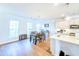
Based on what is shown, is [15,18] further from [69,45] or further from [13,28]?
[69,45]

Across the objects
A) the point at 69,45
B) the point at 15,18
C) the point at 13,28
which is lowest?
the point at 69,45

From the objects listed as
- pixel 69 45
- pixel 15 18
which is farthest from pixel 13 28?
pixel 69 45

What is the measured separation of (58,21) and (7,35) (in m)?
1.37

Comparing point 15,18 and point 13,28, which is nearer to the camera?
point 13,28

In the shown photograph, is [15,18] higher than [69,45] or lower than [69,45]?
higher

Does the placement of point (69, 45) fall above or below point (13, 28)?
below

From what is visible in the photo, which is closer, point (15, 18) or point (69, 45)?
point (69, 45)

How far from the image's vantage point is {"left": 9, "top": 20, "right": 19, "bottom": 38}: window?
96.2 inches

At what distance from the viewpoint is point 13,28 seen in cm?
249

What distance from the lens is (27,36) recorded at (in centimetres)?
Result: 263

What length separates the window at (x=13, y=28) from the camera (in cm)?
244

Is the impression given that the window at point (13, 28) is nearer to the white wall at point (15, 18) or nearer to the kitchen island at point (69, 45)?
the white wall at point (15, 18)

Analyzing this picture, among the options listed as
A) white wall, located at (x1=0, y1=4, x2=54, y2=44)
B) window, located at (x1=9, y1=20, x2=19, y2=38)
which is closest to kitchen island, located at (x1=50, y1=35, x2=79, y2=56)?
white wall, located at (x1=0, y1=4, x2=54, y2=44)

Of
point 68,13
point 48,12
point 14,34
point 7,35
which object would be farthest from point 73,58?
point 7,35
